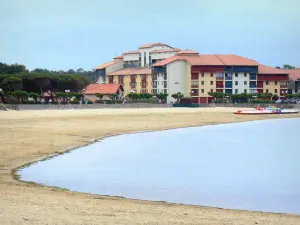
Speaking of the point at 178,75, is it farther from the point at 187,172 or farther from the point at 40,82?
the point at 187,172

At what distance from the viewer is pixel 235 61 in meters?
115

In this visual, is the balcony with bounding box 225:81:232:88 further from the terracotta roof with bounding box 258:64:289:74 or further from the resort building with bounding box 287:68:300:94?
the resort building with bounding box 287:68:300:94

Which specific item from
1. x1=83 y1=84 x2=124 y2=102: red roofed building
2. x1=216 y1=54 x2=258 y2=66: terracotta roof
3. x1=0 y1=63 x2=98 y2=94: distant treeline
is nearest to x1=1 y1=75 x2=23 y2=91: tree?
x1=0 y1=63 x2=98 y2=94: distant treeline

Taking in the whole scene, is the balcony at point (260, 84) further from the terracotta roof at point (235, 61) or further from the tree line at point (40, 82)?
the tree line at point (40, 82)

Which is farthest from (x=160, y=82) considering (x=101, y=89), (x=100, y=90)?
(x=100, y=90)

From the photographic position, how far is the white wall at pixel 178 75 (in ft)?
370

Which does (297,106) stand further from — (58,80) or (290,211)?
(290,211)

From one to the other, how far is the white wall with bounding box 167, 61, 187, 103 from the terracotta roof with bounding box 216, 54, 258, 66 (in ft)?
29.5

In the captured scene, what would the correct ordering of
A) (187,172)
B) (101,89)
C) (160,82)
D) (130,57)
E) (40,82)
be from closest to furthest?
1. (187,172)
2. (40,82)
3. (101,89)
4. (160,82)
5. (130,57)

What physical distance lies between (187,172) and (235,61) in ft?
313

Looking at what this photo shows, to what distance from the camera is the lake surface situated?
16219 millimetres

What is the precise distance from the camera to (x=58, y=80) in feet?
325

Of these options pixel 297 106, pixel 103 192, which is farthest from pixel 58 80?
pixel 103 192

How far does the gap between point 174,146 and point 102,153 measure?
21.3 ft
